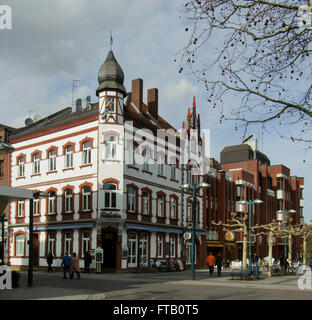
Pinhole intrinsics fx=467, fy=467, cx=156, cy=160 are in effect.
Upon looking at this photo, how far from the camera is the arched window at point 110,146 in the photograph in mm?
33906

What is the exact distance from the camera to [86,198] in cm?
3425

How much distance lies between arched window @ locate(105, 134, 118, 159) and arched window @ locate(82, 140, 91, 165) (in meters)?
1.61

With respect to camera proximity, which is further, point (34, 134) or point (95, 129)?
point (34, 134)

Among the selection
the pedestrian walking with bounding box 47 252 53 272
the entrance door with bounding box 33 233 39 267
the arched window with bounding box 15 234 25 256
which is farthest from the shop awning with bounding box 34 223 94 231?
the pedestrian walking with bounding box 47 252 53 272

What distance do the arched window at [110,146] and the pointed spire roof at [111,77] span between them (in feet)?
11.5

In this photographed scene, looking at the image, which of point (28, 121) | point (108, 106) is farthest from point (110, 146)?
point (28, 121)

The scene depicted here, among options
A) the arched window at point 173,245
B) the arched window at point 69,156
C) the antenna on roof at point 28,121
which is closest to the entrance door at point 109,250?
the arched window at point 69,156

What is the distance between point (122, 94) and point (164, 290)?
18621mm

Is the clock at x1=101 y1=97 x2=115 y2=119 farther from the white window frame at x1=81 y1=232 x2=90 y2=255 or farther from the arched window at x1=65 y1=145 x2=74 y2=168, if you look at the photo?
the white window frame at x1=81 y1=232 x2=90 y2=255

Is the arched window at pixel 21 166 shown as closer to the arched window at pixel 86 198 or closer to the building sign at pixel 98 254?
the arched window at pixel 86 198

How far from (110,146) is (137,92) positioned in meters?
8.38
